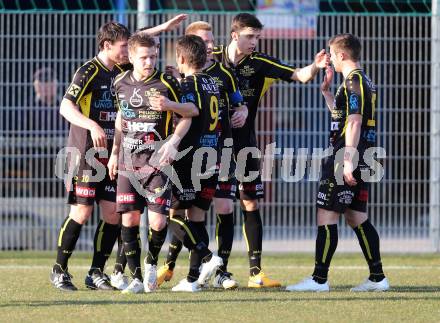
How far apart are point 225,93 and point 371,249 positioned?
63.1 inches

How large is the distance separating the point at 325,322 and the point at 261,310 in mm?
602

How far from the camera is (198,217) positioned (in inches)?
345

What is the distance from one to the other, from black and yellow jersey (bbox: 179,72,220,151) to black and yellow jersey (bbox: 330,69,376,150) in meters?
0.88

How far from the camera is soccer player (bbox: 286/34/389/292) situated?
826 centimetres

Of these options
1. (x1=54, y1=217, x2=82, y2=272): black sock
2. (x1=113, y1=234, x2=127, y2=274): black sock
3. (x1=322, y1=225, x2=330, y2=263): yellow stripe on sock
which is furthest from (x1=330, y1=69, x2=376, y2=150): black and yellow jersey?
(x1=54, y1=217, x2=82, y2=272): black sock

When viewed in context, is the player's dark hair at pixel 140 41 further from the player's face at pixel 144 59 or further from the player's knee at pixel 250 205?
the player's knee at pixel 250 205

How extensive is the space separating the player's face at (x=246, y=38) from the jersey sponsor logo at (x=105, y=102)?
1.22m

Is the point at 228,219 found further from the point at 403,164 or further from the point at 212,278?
the point at 403,164

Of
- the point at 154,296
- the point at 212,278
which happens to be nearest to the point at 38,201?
the point at 212,278

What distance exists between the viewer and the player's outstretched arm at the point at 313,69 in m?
8.72

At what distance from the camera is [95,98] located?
8484mm

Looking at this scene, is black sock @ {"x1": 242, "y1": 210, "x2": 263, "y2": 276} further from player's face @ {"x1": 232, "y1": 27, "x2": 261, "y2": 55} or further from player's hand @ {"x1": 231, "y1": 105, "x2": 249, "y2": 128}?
player's face @ {"x1": 232, "y1": 27, "x2": 261, "y2": 55}

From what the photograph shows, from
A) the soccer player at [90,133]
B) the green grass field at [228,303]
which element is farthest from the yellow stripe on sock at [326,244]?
the soccer player at [90,133]

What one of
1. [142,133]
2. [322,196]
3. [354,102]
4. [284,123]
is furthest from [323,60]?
[284,123]
